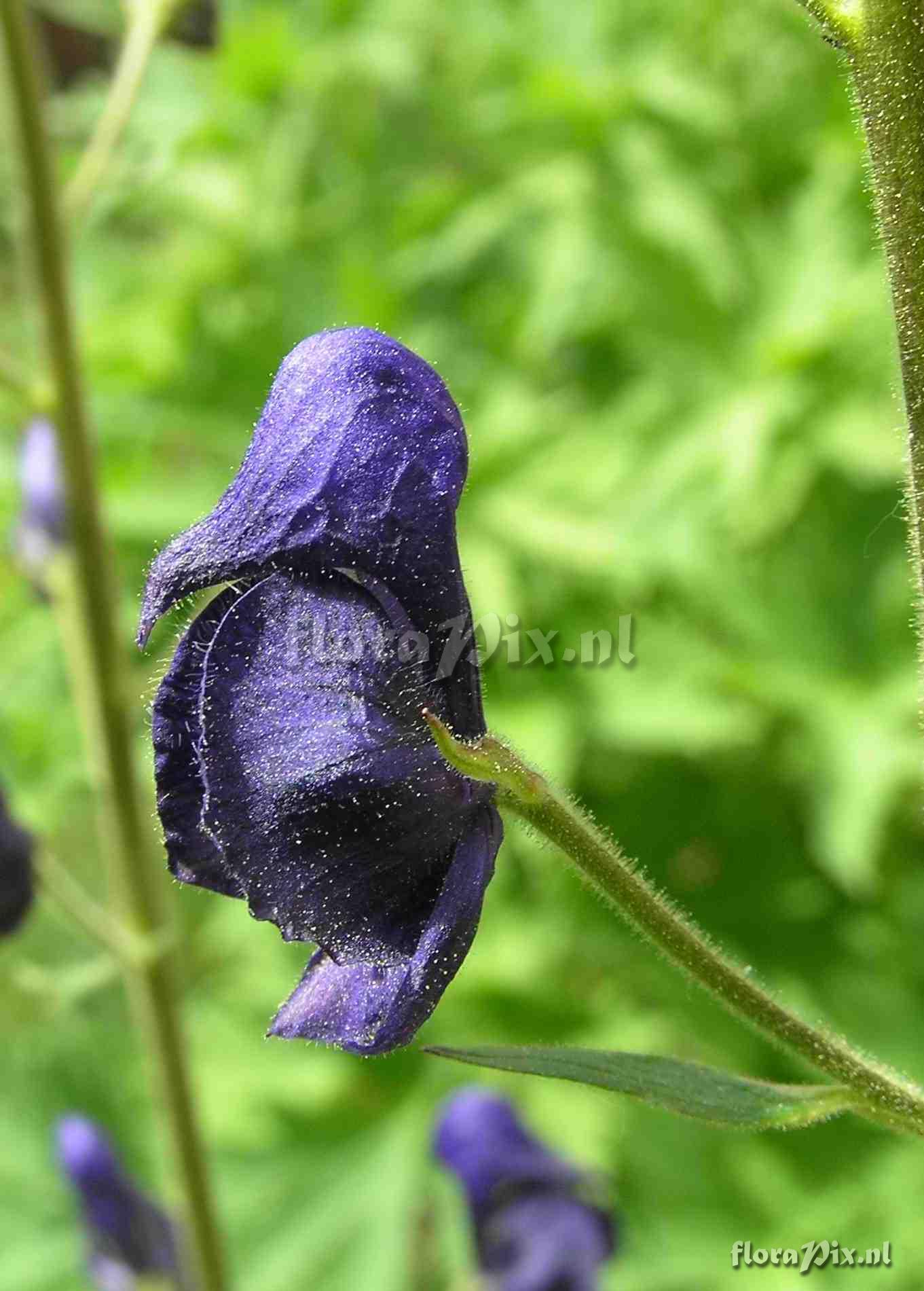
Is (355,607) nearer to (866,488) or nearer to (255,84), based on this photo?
(866,488)

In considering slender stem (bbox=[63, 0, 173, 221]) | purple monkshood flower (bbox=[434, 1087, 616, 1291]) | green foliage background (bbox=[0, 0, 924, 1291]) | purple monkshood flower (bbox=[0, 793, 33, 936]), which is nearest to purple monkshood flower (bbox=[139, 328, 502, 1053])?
purple monkshood flower (bbox=[0, 793, 33, 936])

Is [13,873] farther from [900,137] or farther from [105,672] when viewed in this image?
[900,137]

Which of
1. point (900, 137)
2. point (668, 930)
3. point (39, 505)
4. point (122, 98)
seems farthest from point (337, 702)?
point (39, 505)

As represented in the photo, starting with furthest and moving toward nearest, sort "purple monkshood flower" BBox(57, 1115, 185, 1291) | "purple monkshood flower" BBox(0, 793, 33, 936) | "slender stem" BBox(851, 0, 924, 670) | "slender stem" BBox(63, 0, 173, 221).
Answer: "purple monkshood flower" BBox(57, 1115, 185, 1291) → "slender stem" BBox(63, 0, 173, 221) → "purple monkshood flower" BBox(0, 793, 33, 936) → "slender stem" BBox(851, 0, 924, 670)

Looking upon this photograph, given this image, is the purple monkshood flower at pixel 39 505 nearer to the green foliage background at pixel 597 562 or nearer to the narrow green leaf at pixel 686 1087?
the green foliage background at pixel 597 562

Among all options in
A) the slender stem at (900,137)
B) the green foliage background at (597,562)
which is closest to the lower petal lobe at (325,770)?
the slender stem at (900,137)

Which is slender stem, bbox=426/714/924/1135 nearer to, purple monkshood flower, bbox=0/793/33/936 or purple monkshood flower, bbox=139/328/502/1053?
purple monkshood flower, bbox=139/328/502/1053
